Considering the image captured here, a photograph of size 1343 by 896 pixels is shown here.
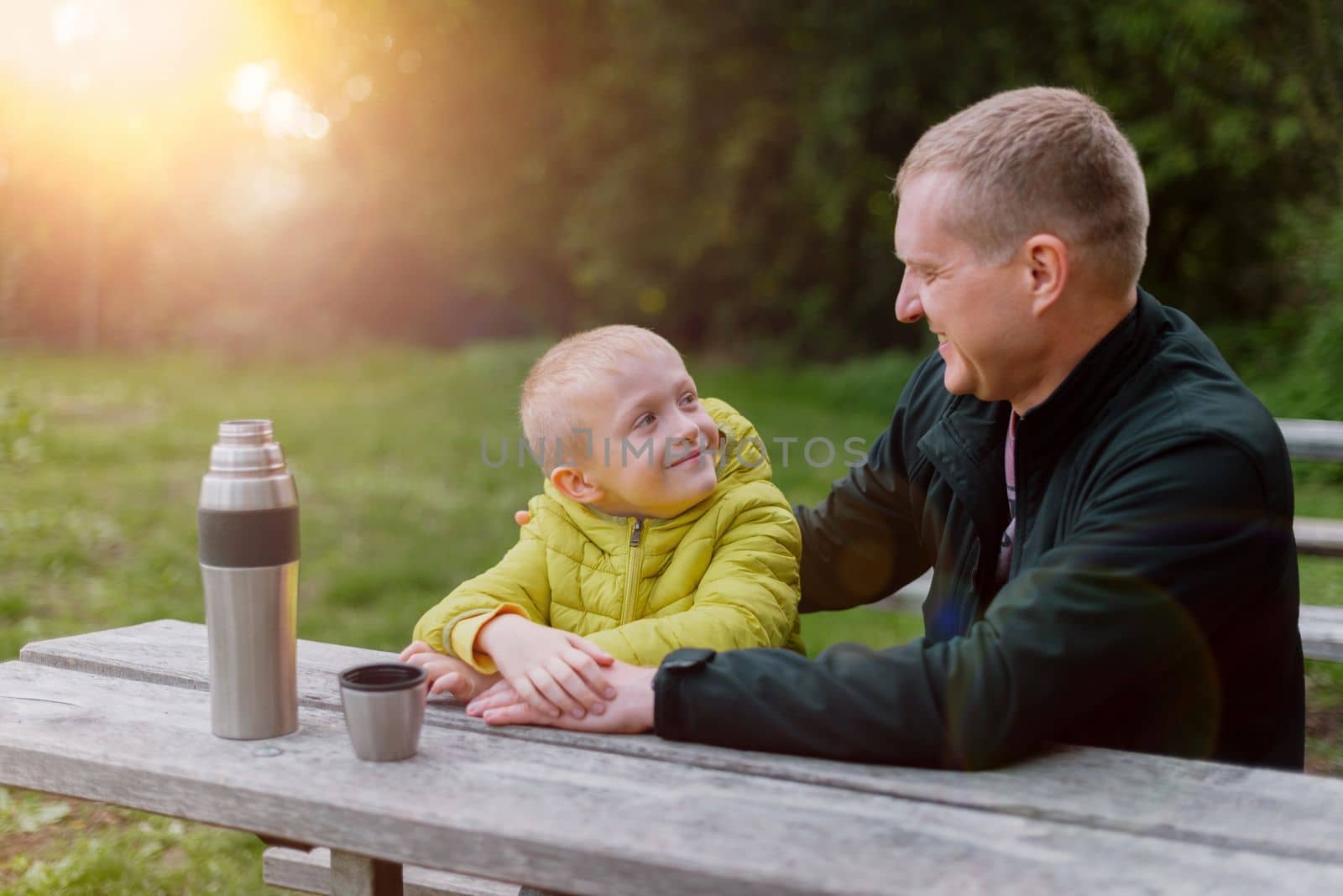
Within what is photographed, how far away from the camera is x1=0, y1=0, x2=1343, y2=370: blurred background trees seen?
9000 millimetres

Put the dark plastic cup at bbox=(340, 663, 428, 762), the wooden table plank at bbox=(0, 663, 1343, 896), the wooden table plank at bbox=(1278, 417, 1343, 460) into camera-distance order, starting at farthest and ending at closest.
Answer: the wooden table plank at bbox=(1278, 417, 1343, 460), the dark plastic cup at bbox=(340, 663, 428, 762), the wooden table plank at bbox=(0, 663, 1343, 896)

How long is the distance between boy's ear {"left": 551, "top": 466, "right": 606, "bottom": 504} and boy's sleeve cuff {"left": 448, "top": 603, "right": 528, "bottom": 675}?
297 millimetres

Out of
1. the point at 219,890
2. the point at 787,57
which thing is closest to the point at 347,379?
the point at 787,57

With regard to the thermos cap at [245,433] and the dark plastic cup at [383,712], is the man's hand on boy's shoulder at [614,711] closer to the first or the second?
the dark plastic cup at [383,712]

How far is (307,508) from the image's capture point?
731cm

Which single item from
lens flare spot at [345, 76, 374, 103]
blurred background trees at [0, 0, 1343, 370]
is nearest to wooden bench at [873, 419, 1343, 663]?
blurred background trees at [0, 0, 1343, 370]

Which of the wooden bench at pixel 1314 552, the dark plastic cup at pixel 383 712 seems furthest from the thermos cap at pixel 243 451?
the wooden bench at pixel 1314 552

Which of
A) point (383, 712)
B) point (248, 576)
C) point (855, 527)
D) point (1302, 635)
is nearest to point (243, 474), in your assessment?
point (248, 576)

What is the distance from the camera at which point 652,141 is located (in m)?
14.6

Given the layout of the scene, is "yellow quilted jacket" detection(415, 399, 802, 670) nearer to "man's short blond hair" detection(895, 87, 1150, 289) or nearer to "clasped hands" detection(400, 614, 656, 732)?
"clasped hands" detection(400, 614, 656, 732)

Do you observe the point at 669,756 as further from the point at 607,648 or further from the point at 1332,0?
the point at 1332,0

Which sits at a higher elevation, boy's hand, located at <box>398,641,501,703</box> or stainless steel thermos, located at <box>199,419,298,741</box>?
stainless steel thermos, located at <box>199,419,298,741</box>

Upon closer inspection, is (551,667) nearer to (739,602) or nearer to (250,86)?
(739,602)

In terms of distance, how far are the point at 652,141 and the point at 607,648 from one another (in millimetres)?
13335
